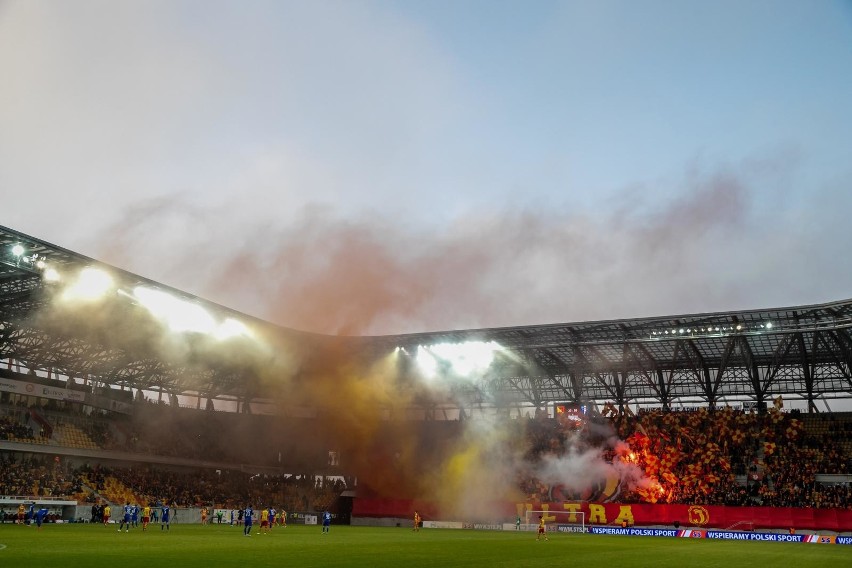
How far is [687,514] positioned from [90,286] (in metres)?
47.8

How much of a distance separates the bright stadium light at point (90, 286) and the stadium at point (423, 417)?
196 millimetres

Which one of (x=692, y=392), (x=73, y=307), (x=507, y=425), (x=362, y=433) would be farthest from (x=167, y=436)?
(x=692, y=392)

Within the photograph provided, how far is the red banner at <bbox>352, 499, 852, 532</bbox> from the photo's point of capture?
50.9 metres

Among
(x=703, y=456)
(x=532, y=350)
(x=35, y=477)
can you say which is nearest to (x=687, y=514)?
(x=703, y=456)

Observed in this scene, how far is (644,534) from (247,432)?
4389 centimetres

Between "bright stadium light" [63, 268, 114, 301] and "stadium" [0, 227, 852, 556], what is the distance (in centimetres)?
20

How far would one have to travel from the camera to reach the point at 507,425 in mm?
70000

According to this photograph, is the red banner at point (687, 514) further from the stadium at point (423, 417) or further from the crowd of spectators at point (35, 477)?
the crowd of spectators at point (35, 477)

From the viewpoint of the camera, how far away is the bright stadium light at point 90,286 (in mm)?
47281

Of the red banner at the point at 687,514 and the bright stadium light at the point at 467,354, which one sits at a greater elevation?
the bright stadium light at the point at 467,354

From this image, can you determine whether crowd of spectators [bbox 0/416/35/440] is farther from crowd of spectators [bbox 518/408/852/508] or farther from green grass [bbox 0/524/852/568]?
crowd of spectators [bbox 518/408/852/508]

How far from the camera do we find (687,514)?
5591 centimetres

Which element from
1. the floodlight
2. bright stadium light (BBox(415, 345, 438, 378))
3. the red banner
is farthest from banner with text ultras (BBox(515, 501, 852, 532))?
the floodlight

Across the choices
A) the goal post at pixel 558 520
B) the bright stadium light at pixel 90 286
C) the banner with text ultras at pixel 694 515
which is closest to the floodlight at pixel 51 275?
the bright stadium light at pixel 90 286
